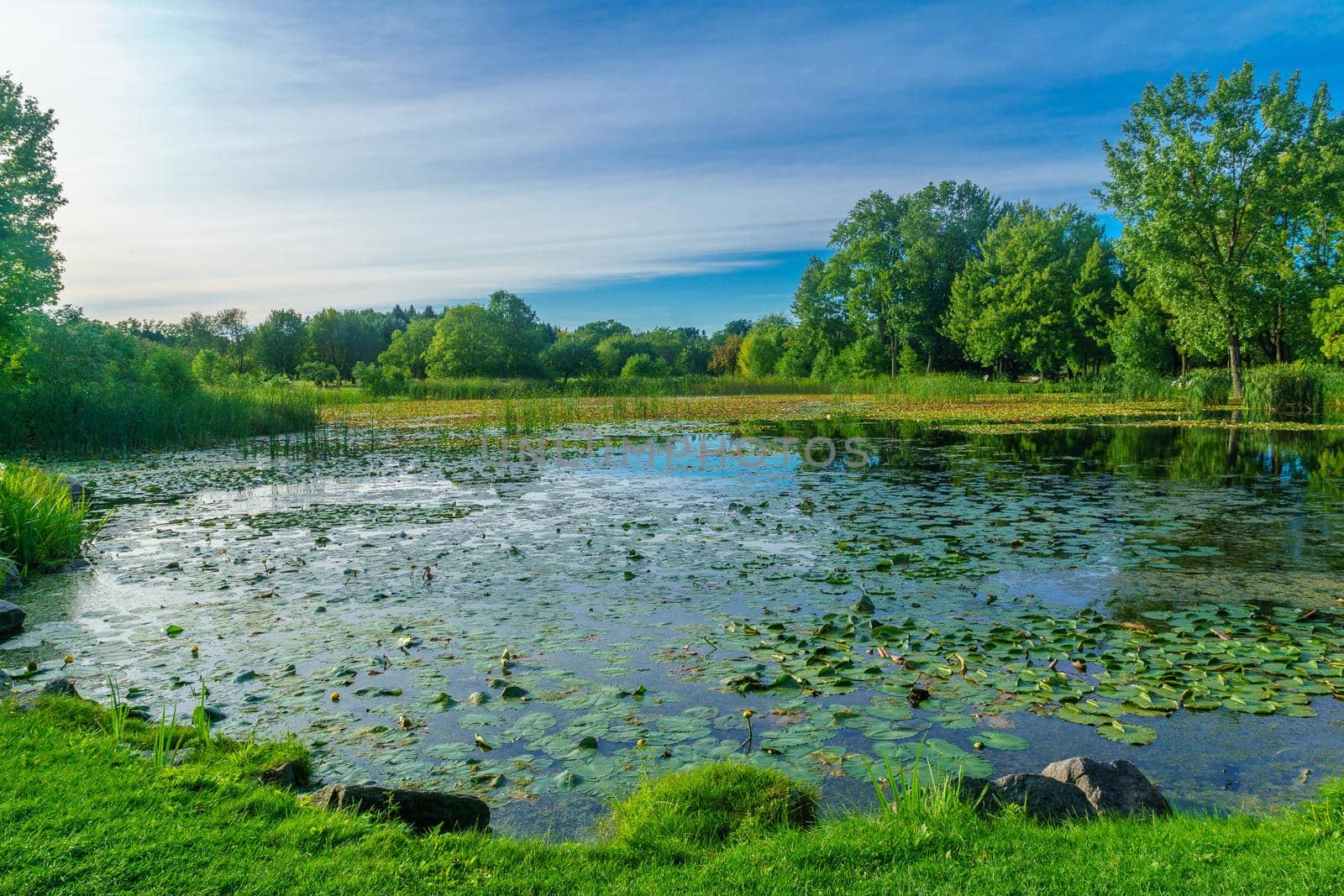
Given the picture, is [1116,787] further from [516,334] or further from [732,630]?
[516,334]

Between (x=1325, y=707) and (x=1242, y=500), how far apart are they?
7856 mm

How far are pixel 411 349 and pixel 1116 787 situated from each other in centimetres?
9047

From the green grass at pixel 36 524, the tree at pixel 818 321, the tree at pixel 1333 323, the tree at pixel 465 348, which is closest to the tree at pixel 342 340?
the tree at pixel 465 348

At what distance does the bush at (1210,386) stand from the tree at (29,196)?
4204cm

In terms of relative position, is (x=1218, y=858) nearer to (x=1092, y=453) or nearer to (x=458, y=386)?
(x=1092, y=453)

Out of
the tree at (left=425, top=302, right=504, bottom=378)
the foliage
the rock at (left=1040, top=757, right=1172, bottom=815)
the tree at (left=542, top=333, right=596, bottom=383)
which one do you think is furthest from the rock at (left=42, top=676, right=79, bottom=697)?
the tree at (left=542, top=333, right=596, bottom=383)

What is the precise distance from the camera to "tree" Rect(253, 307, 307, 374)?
3226 inches

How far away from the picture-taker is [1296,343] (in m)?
38.2

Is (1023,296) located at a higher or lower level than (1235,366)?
higher

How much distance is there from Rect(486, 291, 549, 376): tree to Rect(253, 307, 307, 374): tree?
21958mm

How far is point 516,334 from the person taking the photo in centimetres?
8019

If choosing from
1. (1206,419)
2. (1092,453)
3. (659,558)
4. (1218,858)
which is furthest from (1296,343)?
(1218,858)

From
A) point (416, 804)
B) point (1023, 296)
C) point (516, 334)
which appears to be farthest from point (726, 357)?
point (416, 804)

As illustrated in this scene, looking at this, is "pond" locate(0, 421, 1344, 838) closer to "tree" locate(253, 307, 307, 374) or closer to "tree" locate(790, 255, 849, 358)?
"tree" locate(790, 255, 849, 358)
